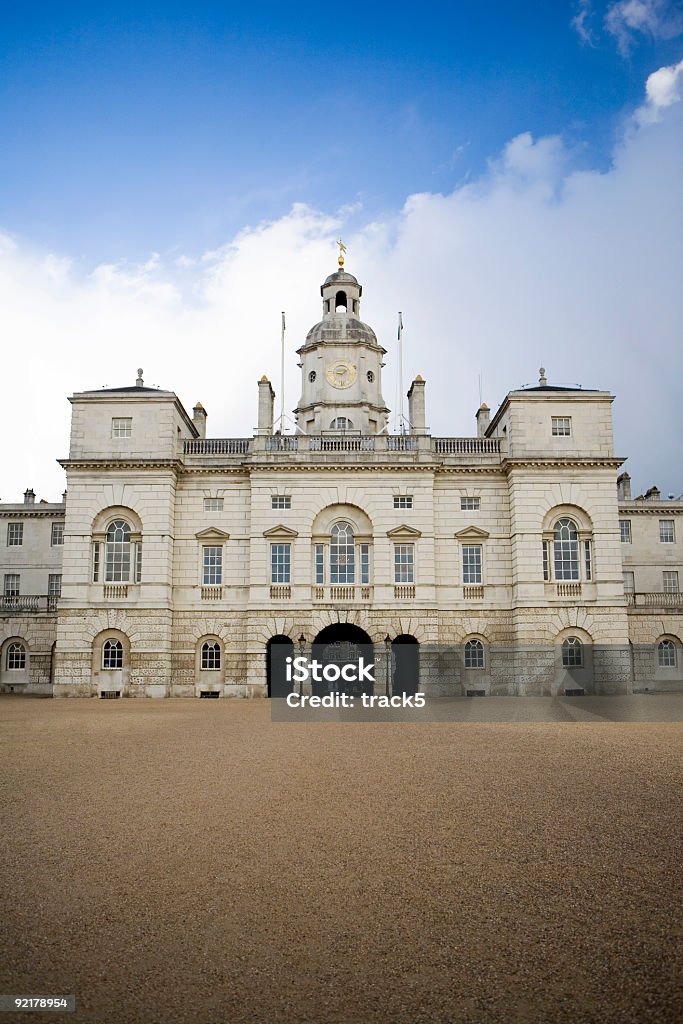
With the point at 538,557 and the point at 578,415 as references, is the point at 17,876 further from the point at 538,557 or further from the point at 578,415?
the point at 578,415

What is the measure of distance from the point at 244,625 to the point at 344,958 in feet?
108

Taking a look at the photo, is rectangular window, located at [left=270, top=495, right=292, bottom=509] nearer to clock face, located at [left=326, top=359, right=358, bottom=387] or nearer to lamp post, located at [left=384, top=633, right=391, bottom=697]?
lamp post, located at [left=384, top=633, right=391, bottom=697]

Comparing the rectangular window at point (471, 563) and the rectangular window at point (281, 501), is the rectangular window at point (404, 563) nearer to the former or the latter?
the rectangular window at point (471, 563)

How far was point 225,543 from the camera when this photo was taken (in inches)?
1586

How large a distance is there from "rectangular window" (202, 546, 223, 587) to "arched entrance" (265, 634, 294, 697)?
3.97m

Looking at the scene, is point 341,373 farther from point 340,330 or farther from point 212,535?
point 212,535

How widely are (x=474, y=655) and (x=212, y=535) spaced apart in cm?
1365

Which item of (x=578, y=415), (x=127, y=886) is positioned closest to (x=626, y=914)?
(x=127, y=886)

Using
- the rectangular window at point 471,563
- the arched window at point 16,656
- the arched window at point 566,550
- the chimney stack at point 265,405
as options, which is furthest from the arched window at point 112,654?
the arched window at point 566,550

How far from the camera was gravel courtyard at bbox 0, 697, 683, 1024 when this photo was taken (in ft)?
20.5

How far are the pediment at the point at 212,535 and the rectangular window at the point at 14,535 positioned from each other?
16830mm

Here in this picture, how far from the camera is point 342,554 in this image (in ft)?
131

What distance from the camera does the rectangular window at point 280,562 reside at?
39.4 m

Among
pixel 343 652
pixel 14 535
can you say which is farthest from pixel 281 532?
pixel 14 535
